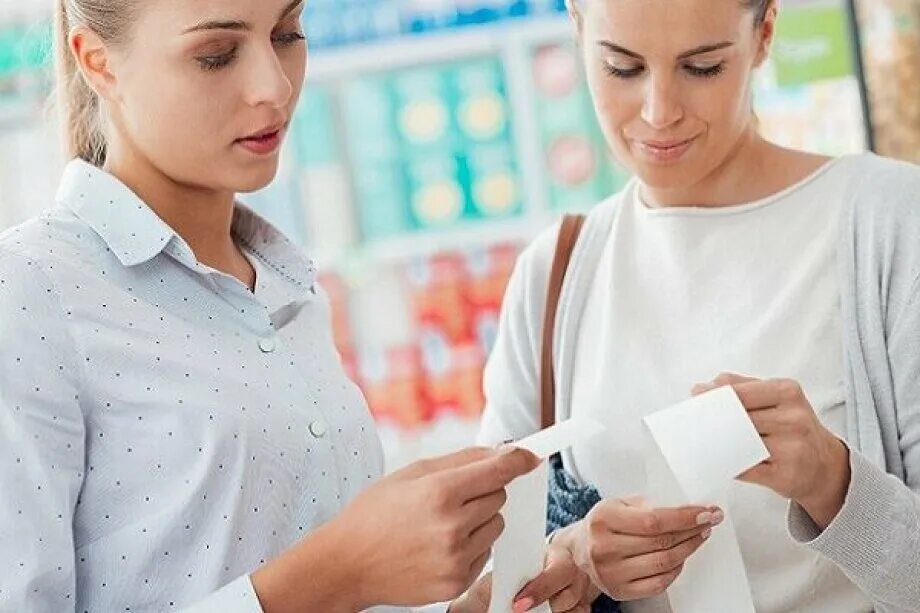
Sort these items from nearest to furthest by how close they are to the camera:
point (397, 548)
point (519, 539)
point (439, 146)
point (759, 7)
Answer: point (397, 548), point (519, 539), point (759, 7), point (439, 146)

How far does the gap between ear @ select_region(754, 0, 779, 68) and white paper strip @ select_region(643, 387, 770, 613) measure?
661 mm

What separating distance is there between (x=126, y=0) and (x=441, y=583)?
2.72 ft

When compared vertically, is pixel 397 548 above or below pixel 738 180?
below

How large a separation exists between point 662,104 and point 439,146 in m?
2.84

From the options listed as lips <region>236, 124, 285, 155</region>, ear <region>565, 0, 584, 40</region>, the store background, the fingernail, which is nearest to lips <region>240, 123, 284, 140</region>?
lips <region>236, 124, 285, 155</region>

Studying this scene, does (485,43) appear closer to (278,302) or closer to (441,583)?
(278,302)

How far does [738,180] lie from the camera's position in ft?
7.47

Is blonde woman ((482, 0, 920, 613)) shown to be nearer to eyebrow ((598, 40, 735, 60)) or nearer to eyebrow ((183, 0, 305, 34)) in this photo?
eyebrow ((598, 40, 735, 60))

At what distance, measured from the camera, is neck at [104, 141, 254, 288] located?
1.89 m

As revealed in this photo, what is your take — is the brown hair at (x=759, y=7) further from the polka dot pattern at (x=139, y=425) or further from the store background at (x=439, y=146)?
the store background at (x=439, y=146)

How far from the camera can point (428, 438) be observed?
4.94 metres

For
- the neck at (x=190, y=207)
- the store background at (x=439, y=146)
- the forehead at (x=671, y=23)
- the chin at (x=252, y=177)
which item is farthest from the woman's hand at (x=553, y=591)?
the store background at (x=439, y=146)

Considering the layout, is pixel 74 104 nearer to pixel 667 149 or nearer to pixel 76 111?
pixel 76 111

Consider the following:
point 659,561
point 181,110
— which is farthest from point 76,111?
point 659,561
